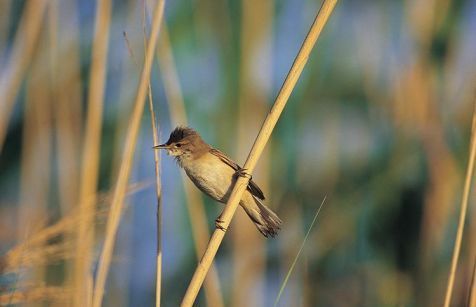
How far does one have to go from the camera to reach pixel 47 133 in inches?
109

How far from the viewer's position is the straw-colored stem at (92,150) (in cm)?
208

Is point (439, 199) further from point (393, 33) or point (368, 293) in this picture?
point (393, 33)

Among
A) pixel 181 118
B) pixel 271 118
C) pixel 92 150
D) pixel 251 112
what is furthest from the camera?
pixel 251 112

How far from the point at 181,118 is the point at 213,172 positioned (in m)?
0.33

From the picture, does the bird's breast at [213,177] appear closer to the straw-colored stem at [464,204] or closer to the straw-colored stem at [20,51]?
the straw-colored stem at [20,51]

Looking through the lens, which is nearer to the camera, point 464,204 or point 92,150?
point 464,204

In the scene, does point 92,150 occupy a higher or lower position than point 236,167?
lower

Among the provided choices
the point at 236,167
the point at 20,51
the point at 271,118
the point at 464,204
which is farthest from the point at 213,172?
the point at 464,204

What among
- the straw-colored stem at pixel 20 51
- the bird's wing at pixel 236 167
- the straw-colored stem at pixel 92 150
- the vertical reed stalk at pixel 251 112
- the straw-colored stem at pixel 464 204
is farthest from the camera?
the vertical reed stalk at pixel 251 112

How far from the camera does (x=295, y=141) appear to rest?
3146 mm

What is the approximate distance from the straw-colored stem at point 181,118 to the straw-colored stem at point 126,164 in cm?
72

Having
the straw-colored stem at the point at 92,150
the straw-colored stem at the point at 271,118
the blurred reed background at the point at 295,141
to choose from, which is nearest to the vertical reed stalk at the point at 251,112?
the blurred reed background at the point at 295,141

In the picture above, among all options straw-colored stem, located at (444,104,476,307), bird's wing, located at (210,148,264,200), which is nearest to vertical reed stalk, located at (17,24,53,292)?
bird's wing, located at (210,148,264,200)

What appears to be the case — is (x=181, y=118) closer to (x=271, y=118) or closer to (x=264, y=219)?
(x=264, y=219)
